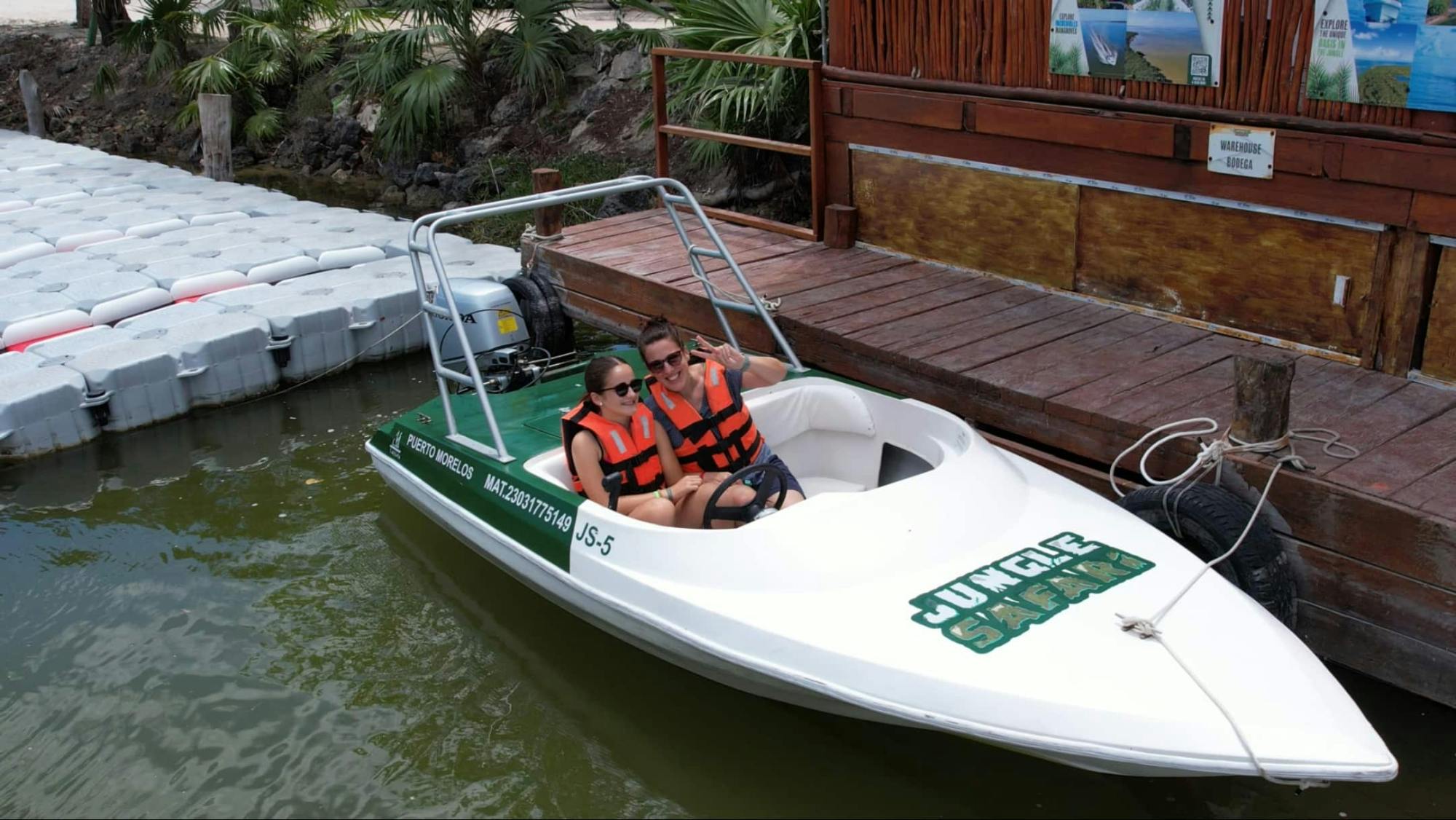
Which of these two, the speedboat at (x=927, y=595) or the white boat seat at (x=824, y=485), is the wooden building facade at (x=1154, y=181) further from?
the white boat seat at (x=824, y=485)

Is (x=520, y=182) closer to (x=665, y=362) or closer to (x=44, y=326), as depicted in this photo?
(x=44, y=326)

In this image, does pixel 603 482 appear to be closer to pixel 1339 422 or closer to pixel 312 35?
pixel 1339 422

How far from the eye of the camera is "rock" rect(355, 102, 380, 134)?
1636cm

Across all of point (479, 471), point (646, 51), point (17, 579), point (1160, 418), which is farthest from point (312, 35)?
point (1160, 418)

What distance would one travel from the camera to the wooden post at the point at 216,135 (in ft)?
44.7

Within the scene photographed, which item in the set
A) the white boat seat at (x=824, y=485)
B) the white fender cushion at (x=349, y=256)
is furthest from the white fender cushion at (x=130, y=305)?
the white boat seat at (x=824, y=485)

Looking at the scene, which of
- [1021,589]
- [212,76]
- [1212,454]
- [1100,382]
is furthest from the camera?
[212,76]

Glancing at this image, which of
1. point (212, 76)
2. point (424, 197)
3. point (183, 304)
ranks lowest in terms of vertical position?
point (424, 197)

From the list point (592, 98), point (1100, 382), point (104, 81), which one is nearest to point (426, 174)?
point (592, 98)

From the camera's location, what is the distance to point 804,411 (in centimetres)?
595

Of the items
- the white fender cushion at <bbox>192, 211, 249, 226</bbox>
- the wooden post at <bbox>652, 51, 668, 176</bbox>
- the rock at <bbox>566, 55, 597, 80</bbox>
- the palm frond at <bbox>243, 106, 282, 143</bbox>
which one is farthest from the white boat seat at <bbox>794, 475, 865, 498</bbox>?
the palm frond at <bbox>243, 106, 282, 143</bbox>

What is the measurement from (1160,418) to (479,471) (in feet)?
9.58

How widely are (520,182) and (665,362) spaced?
29.5 feet

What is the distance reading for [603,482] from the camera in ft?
16.9
